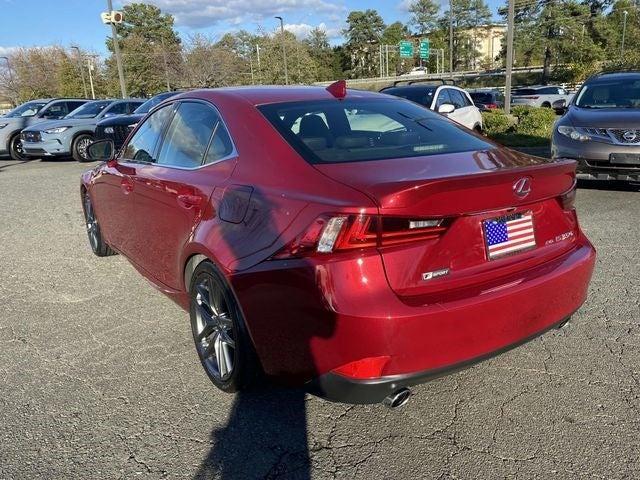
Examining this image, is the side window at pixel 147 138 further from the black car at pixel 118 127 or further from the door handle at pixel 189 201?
the black car at pixel 118 127

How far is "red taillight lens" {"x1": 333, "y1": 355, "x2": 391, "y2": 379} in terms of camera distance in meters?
2.16

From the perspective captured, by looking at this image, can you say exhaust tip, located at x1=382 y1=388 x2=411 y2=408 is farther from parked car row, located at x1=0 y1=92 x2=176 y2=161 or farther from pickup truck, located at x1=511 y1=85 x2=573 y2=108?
pickup truck, located at x1=511 y1=85 x2=573 y2=108

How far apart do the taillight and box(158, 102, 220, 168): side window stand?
1.23 m

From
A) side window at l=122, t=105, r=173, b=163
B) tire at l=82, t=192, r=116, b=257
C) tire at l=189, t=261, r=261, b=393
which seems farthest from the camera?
tire at l=82, t=192, r=116, b=257

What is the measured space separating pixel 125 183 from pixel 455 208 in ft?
9.00

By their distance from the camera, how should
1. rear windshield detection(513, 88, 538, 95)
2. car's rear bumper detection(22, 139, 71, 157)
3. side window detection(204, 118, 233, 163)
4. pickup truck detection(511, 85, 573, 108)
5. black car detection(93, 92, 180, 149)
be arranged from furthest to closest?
rear windshield detection(513, 88, 538, 95), pickup truck detection(511, 85, 573, 108), car's rear bumper detection(22, 139, 71, 157), black car detection(93, 92, 180, 149), side window detection(204, 118, 233, 163)

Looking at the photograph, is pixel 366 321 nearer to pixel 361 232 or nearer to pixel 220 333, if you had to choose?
pixel 361 232

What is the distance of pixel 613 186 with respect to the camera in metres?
8.30

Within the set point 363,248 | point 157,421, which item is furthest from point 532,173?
point 157,421

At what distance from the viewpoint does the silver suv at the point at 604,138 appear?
→ 273 inches

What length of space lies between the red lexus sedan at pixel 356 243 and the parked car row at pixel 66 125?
33.1 feet

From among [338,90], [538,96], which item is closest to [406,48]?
[538,96]

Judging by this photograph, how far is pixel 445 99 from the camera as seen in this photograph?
11164 mm

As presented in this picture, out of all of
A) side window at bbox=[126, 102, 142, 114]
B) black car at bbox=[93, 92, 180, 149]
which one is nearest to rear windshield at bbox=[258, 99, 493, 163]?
black car at bbox=[93, 92, 180, 149]
